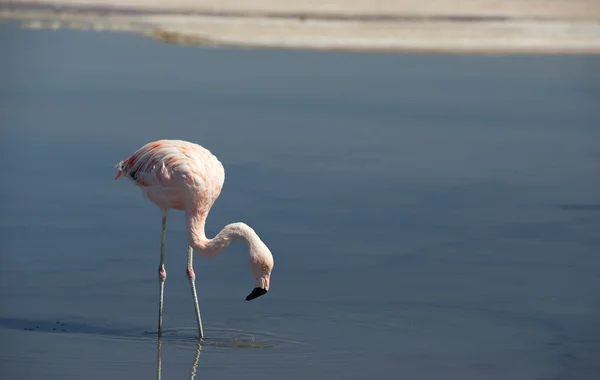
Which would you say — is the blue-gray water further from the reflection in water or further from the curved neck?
the curved neck

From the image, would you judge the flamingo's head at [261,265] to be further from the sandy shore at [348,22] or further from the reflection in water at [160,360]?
the sandy shore at [348,22]

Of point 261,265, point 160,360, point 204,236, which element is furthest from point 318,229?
point 160,360

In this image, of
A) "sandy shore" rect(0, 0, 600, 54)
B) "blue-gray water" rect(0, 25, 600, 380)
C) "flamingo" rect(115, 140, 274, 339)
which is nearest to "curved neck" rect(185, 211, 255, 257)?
"flamingo" rect(115, 140, 274, 339)

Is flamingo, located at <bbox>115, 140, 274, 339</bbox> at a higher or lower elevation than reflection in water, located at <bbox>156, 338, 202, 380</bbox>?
higher

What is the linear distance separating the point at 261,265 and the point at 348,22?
2276 cm

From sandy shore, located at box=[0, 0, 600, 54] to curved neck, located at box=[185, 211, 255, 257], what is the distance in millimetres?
15415

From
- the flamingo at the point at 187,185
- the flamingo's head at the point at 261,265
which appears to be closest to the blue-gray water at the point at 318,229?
the flamingo's head at the point at 261,265

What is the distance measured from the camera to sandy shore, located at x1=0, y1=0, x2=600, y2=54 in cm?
2372

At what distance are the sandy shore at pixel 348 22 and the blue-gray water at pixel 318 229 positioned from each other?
559 centimetres

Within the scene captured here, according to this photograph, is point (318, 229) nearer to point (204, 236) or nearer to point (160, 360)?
point (204, 236)

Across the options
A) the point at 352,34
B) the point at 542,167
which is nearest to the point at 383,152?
the point at 542,167

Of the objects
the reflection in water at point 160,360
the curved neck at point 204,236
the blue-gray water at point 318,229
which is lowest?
the blue-gray water at point 318,229

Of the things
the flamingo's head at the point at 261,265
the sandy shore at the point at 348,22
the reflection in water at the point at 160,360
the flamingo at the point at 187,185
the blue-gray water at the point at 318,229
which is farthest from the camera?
the sandy shore at the point at 348,22

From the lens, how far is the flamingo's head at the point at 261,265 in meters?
6.55
